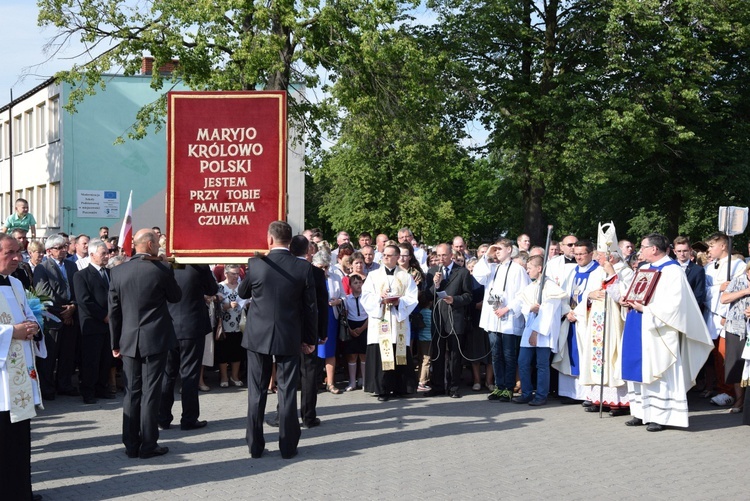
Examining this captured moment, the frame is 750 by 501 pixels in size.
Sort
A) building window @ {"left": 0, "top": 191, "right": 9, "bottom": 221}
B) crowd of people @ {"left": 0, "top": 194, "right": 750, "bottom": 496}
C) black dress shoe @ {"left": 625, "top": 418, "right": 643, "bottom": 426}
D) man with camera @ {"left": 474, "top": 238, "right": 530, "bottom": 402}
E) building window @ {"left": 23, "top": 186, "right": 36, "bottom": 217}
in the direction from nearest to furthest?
1. crowd of people @ {"left": 0, "top": 194, "right": 750, "bottom": 496}
2. black dress shoe @ {"left": 625, "top": 418, "right": 643, "bottom": 426}
3. man with camera @ {"left": 474, "top": 238, "right": 530, "bottom": 402}
4. building window @ {"left": 23, "top": 186, "right": 36, "bottom": 217}
5. building window @ {"left": 0, "top": 191, "right": 9, "bottom": 221}

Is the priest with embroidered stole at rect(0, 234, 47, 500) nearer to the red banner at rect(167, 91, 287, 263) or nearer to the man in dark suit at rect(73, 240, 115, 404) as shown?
the red banner at rect(167, 91, 287, 263)

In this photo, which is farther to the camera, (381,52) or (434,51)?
(434,51)

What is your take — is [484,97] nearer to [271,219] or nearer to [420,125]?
[420,125]

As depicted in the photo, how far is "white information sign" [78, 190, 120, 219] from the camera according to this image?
1236 inches

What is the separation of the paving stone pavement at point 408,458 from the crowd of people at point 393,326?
33 cm

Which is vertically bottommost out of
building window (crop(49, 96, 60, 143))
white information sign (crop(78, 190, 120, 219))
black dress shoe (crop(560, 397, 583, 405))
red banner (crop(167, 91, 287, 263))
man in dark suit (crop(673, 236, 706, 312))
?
black dress shoe (crop(560, 397, 583, 405))

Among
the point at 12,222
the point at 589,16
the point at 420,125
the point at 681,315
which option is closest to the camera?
the point at 681,315

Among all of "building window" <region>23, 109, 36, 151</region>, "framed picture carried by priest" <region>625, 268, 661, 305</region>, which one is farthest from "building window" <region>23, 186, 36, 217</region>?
"framed picture carried by priest" <region>625, 268, 661, 305</region>

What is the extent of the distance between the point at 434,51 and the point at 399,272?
48.9 feet

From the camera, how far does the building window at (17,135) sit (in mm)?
38031

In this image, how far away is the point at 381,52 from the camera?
20.7m

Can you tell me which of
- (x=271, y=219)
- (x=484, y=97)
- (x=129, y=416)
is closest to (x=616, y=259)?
A: (x=271, y=219)

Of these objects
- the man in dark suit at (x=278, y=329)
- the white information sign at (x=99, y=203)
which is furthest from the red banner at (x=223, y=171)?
the white information sign at (x=99, y=203)

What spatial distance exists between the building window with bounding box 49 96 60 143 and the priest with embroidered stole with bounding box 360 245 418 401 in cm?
2467
